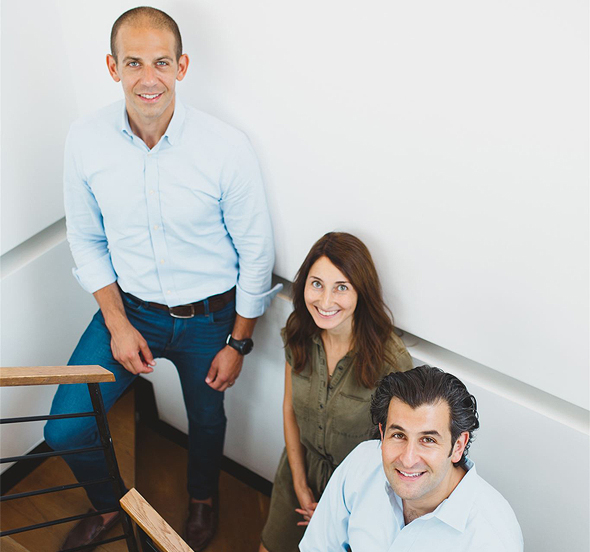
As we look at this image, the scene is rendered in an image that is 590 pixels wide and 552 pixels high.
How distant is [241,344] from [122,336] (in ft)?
1.30

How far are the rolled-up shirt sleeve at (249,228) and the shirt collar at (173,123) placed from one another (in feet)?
0.59

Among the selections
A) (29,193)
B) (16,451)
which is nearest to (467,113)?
(29,193)

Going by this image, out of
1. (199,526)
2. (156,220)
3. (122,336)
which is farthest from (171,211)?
(199,526)

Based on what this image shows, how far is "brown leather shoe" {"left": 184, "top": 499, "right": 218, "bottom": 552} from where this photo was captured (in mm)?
2580

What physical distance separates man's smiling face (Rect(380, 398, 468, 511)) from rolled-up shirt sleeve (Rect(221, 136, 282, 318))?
0.76 m

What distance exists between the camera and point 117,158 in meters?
Result: 1.93

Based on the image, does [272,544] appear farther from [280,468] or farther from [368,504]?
[368,504]

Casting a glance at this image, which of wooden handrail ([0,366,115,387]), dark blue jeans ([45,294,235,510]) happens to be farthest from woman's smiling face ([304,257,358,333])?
wooden handrail ([0,366,115,387])

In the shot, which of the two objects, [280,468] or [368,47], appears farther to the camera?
[280,468]

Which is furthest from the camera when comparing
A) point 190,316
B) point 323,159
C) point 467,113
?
point 190,316

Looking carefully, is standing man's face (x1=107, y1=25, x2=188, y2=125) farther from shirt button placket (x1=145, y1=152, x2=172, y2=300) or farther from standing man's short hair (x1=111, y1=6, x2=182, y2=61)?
shirt button placket (x1=145, y1=152, x2=172, y2=300)

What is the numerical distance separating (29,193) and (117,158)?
526 millimetres

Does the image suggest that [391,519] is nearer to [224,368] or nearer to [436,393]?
[436,393]

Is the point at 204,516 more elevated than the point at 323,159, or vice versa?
the point at 323,159
